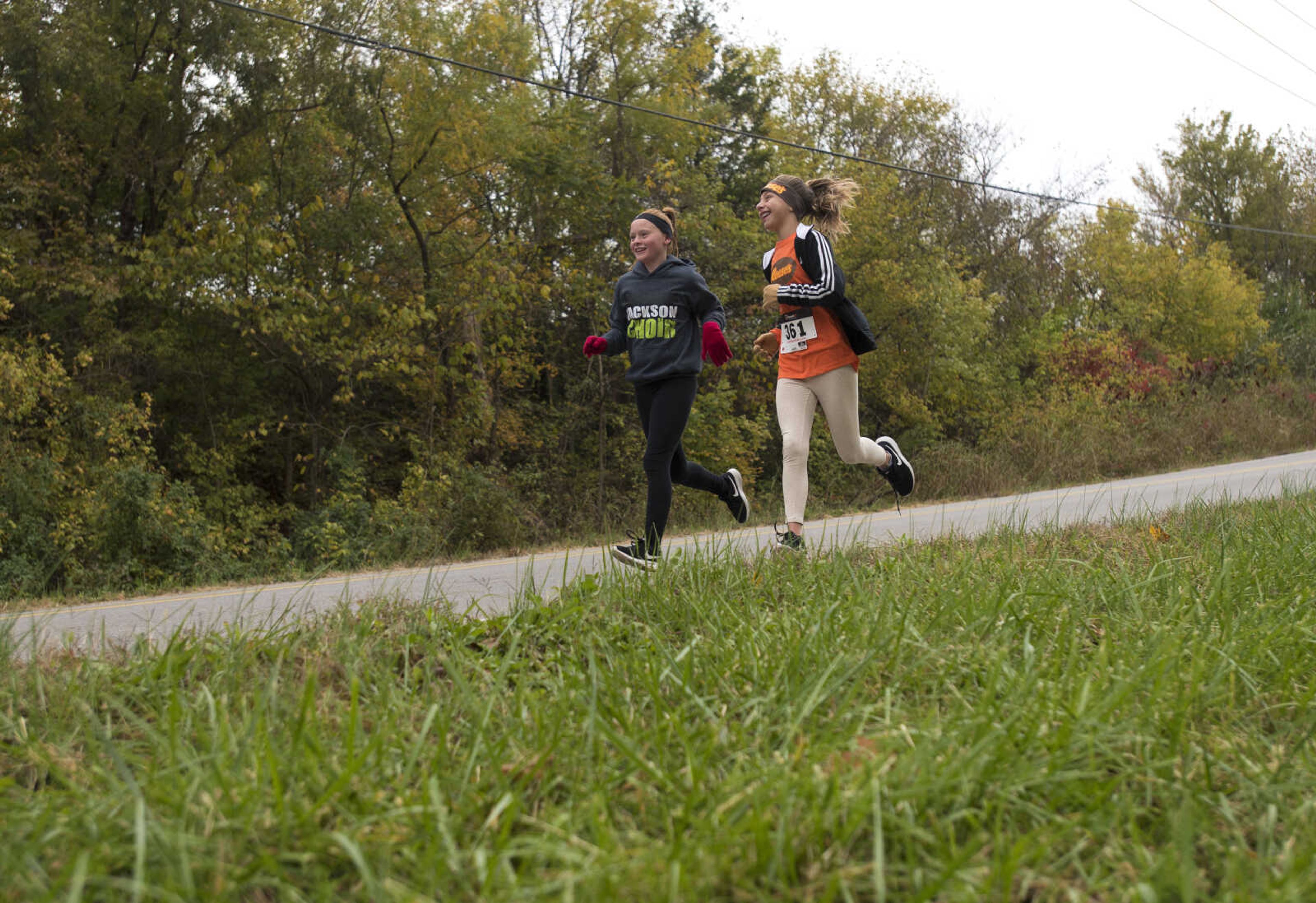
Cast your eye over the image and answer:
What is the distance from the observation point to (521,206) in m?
16.0

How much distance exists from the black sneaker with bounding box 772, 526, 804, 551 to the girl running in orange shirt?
9 centimetres

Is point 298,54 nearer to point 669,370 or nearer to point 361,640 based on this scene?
point 669,370

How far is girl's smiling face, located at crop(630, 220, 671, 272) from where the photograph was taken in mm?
6168

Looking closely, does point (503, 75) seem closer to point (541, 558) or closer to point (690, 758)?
point (541, 558)

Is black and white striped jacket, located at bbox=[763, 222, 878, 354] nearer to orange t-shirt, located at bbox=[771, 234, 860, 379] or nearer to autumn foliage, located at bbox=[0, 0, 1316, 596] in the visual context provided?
orange t-shirt, located at bbox=[771, 234, 860, 379]

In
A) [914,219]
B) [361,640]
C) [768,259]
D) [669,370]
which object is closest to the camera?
[361,640]

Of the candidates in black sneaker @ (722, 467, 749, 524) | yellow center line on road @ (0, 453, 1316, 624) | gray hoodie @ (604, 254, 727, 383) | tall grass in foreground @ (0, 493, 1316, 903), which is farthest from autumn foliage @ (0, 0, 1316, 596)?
tall grass in foreground @ (0, 493, 1316, 903)

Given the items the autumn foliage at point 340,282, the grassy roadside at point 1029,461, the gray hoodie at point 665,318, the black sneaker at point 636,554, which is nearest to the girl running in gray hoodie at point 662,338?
the gray hoodie at point 665,318

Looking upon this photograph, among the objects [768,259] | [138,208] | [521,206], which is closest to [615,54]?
[521,206]

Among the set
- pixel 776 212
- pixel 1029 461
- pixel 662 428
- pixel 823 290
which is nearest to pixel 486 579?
pixel 662 428

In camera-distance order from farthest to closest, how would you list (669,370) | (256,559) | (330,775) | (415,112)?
(415,112), (256,559), (669,370), (330,775)

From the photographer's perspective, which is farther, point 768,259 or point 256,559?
point 256,559

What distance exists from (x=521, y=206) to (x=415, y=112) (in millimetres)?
1960

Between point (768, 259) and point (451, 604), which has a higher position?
point (768, 259)
